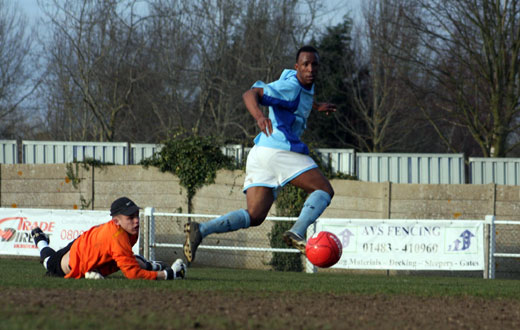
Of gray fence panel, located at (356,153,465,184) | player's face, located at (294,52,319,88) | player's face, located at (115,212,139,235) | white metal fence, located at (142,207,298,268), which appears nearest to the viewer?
player's face, located at (294,52,319,88)

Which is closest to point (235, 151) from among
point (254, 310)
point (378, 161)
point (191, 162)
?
point (191, 162)

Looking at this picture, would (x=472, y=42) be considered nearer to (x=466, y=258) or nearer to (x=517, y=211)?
(x=517, y=211)

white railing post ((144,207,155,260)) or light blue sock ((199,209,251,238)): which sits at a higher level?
light blue sock ((199,209,251,238))

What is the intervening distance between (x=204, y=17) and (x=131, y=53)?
3.57 metres

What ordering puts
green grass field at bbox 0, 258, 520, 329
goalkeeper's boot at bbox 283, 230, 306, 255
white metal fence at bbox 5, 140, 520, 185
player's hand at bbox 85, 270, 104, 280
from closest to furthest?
1. green grass field at bbox 0, 258, 520, 329
2. goalkeeper's boot at bbox 283, 230, 306, 255
3. player's hand at bbox 85, 270, 104, 280
4. white metal fence at bbox 5, 140, 520, 185

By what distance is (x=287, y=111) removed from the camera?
21.2ft

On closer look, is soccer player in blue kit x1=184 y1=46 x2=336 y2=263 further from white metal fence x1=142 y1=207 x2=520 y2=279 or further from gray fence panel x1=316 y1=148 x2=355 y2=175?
gray fence panel x1=316 y1=148 x2=355 y2=175

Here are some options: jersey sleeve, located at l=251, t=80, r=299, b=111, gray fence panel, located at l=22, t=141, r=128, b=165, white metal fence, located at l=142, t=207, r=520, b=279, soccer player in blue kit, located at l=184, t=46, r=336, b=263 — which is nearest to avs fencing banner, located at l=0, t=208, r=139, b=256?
white metal fence, located at l=142, t=207, r=520, b=279

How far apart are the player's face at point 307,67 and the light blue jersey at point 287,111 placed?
0.06 meters

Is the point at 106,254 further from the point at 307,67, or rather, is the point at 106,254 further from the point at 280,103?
the point at 307,67

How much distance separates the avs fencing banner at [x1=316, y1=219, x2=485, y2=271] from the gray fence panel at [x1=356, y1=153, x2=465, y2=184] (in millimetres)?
5656

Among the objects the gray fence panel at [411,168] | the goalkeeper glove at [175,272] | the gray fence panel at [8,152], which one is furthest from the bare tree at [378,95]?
the goalkeeper glove at [175,272]

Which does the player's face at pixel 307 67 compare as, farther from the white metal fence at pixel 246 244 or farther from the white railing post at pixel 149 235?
the white railing post at pixel 149 235

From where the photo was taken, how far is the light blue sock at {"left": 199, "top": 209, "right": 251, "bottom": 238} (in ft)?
20.9
